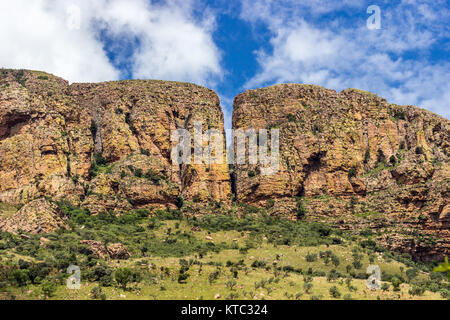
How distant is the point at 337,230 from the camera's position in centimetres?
6694

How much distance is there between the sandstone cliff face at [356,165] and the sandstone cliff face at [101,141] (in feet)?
32.8

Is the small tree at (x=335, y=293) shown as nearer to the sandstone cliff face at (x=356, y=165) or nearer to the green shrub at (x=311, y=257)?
the green shrub at (x=311, y=257)

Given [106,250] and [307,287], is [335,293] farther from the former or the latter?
[106,250]

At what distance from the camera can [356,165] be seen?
2992 inches

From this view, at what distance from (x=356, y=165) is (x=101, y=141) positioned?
47.4m

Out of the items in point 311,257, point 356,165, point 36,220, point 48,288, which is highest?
point 356,165

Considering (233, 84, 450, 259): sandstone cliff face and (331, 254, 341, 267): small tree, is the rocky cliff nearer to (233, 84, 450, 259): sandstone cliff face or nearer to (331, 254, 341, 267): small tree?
(233, 84, 450, 259): sandstone cliff face

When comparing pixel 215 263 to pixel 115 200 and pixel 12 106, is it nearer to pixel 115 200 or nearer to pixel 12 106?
pixel 115 200

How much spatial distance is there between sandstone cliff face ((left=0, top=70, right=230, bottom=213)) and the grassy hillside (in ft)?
15.3

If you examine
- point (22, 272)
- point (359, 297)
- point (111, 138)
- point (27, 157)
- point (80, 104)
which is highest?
point (80, 104)

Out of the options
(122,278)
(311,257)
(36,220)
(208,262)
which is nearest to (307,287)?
(208,262)
